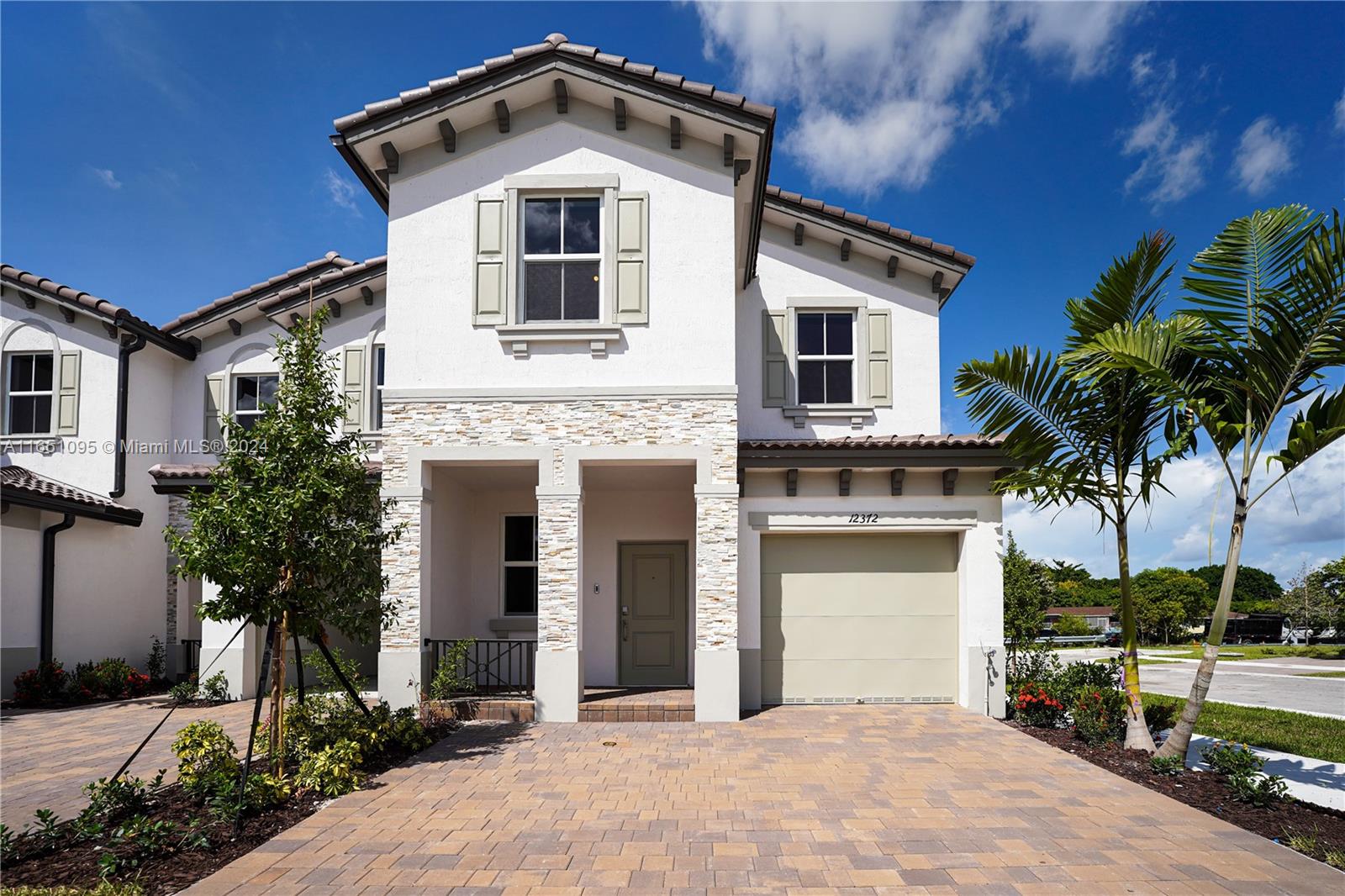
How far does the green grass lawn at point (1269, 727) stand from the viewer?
9.96 m

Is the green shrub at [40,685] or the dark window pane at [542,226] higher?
the dark window pane at [542,226]

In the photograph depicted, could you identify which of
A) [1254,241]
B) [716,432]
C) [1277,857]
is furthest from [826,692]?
[1254,241]

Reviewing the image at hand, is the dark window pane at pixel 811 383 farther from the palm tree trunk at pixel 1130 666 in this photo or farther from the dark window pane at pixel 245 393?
the dark window pane at pixel 245 393

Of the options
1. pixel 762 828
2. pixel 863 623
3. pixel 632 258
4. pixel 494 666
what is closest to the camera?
pixel 762 828

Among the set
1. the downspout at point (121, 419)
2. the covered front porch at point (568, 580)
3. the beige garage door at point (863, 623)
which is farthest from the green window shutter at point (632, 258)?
the downspout at point (121, 419)

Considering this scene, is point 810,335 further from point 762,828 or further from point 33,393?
point 33,393

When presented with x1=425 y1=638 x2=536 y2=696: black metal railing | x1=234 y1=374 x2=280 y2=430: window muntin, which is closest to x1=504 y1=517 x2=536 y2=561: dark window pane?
x1=425 y1=638 x2=536 y2=696: black metal railing

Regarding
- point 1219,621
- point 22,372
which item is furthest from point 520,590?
point 22,372

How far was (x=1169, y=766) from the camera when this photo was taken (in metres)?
8.09

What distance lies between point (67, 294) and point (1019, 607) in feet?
56.5

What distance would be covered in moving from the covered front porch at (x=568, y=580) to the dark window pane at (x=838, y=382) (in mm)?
2873

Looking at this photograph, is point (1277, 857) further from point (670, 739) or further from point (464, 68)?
point (464, 68)

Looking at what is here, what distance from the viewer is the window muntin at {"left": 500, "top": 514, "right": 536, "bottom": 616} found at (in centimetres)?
1360

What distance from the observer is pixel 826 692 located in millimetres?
12016
